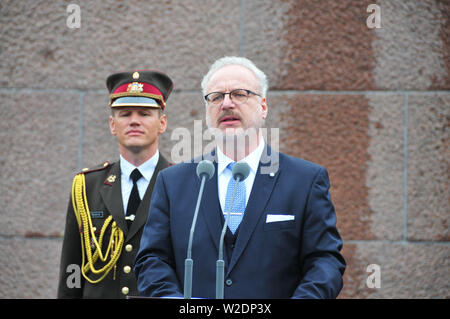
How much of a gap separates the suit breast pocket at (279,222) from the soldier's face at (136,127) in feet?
3.41

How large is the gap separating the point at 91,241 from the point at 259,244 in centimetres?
122

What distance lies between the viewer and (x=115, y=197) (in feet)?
9.69

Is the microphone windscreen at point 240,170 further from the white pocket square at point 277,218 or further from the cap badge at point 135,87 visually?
the cap badge at point 135,87

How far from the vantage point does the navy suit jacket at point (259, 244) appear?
207 centimetres

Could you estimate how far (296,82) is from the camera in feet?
13.5

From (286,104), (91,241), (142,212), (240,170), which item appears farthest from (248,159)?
(286,104)

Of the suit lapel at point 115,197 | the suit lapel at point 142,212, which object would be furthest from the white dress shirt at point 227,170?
the suit lapel at point 115,197

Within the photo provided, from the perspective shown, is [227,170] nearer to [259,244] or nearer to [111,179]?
[259,244]

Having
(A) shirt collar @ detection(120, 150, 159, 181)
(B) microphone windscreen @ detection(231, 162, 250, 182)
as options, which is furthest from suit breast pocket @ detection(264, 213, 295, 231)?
(A) shirt collar @ detection(120, 150, 159, 181)

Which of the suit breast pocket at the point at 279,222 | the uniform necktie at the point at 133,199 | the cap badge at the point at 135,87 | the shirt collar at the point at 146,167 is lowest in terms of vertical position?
the suit breast pocket at the point at 279,222

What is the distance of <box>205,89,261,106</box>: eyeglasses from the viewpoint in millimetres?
2346

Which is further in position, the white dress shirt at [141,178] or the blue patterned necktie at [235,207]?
the white dress shirt at [141,178]

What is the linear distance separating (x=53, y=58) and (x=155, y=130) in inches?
68.2

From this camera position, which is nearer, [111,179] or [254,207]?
[254,207]
